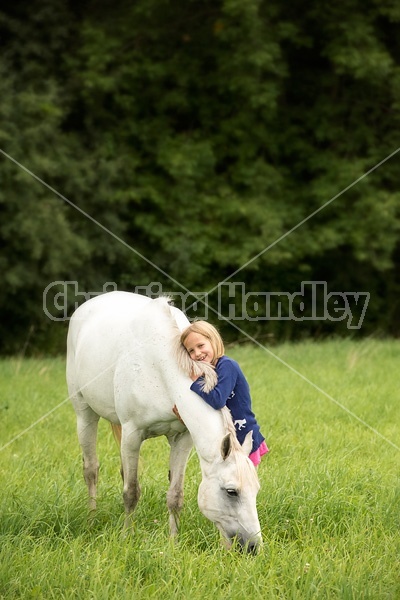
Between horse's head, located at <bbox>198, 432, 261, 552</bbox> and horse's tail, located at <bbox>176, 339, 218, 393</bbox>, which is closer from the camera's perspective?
horse's head, located at <bbox>198, 432, 261, 552</bbox>

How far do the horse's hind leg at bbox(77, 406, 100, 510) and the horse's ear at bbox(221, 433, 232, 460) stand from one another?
1492mm

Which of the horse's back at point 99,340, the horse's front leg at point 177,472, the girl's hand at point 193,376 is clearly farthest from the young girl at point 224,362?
the horse's back at point 99,340

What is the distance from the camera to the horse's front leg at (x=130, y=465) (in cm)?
449

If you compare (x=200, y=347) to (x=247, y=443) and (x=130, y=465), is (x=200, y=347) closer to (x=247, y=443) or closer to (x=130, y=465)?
(x=247, y=443)

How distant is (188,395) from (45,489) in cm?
133

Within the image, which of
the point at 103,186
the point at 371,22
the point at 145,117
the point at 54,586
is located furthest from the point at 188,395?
the point at 371,22

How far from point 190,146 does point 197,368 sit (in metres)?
13.0

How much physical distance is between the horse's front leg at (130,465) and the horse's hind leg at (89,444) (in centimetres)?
46

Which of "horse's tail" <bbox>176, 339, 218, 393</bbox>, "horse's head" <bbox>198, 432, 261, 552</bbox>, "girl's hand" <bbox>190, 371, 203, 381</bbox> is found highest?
"horse's tail" <bbox>176, 339, 218, 393</bbox>

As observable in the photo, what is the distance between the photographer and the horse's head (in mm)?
3686

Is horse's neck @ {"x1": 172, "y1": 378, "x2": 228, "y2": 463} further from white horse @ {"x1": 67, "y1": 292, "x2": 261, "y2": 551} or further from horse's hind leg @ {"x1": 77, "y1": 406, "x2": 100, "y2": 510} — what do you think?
horse's hind leg @ {"x1": 77, "y1": 406, "x2": 100, "y2": 510}

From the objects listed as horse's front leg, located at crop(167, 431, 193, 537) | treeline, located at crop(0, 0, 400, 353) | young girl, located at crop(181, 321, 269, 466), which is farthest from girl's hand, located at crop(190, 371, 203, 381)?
treeline, located at crop(0, 0, 400, 353)

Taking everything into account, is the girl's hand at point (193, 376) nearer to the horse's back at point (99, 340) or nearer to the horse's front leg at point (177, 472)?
the horse's front leg at point (177, 472)

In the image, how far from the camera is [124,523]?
14.0 feet
